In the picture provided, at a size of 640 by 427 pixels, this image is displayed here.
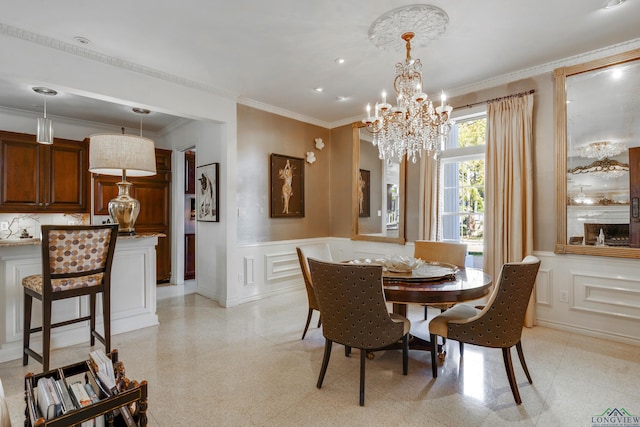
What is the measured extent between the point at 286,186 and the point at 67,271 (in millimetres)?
2917

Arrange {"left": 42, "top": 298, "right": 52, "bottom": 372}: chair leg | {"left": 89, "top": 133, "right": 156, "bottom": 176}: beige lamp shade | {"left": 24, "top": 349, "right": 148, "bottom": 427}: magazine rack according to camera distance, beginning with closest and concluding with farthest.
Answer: {"left": 24, "top": 349, "right": 148, "bottom": 427}: magazine rack
{"left": 42, "top": 298, "right": 52, "bottom": 372}: chair leg
{"left": 89, "top": 133, "right": 156, "bottom": 176}: beige lamp shade

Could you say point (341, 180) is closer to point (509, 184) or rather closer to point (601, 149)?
point (509, 184)

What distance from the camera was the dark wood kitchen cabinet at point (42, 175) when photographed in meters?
4.17

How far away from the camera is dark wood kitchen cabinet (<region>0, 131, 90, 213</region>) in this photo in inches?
164

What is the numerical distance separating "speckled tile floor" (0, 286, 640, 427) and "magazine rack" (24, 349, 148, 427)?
22.3 inches

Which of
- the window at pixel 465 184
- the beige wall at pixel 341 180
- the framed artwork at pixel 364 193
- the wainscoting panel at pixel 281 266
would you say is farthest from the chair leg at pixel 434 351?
the beige wall at pixel 341 180

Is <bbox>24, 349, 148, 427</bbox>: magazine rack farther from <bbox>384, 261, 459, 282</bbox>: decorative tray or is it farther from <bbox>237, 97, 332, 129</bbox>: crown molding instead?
<bbox>237, 97, 332, 129</bbox>: crown molding

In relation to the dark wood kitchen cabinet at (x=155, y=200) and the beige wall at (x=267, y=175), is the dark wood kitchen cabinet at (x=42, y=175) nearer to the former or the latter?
the dark wood kitchen cabinet at (x=155, y=200)

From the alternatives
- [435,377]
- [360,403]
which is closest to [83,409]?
[360,403]

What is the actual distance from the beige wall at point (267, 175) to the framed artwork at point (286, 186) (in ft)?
0.26

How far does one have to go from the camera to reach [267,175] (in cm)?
461

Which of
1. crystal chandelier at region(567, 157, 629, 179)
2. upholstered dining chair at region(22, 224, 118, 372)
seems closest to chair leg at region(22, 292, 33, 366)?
upholstered dining chair at region(22, 224, 118, 372)

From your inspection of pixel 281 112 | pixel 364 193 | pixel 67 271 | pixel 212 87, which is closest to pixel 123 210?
pixel 67 271

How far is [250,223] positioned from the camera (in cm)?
441
